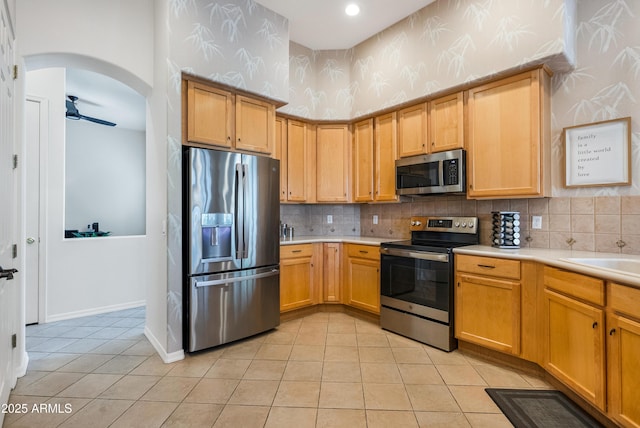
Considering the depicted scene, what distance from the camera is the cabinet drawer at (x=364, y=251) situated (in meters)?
3.43

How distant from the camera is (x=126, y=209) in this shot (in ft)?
19.1

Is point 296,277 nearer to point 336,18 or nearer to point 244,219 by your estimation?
point 244,219

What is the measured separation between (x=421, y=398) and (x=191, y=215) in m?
2.18

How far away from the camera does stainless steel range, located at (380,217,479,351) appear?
9.04 feet

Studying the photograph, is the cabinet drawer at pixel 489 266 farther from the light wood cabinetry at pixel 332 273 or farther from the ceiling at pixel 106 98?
the ceiling at pixel 106 98

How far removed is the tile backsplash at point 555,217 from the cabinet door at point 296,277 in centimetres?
74

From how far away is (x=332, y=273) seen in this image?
3.78m

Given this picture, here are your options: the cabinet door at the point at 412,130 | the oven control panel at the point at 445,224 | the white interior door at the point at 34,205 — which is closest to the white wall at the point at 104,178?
the white interior door at the point at 34,205

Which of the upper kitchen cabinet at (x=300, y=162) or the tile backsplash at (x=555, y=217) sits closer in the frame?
the tile backsplash at (x=555, y=217)

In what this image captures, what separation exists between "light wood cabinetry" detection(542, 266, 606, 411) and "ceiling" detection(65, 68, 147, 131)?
468 centimetres

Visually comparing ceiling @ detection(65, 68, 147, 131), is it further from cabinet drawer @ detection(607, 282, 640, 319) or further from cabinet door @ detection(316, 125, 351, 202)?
cabinet drawer @ detection(607, 282, 640, 319)

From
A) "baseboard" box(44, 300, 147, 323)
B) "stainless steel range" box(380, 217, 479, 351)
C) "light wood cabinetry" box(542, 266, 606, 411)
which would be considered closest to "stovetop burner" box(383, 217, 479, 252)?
"stainless steel range" box(380, 217, 479, 351)

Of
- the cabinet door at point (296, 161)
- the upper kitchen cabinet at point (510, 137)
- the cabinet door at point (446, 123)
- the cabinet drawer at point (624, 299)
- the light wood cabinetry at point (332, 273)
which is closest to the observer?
the cabinet drawer at point (624, 299)

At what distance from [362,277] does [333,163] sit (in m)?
1.48
